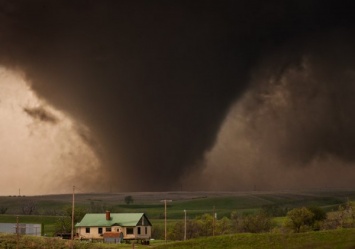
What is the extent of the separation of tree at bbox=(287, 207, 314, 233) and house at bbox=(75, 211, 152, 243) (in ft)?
108

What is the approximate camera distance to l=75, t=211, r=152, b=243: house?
136125mm

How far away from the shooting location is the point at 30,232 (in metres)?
137

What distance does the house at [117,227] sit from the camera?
13612cm

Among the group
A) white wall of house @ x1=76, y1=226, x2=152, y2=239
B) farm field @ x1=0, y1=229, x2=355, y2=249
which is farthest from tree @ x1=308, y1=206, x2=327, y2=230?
farm field @ x1=0, y1=229, x2=355, y2=249

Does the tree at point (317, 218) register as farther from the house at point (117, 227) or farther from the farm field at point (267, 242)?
the farm field at point (267, 242)

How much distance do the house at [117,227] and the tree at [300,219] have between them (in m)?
32.8

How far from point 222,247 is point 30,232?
205 feet

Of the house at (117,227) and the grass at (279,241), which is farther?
the house at (117,227)

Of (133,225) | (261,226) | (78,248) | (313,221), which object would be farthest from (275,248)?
(261,226)

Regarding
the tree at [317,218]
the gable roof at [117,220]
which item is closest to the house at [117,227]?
the gable roof at [117,220]

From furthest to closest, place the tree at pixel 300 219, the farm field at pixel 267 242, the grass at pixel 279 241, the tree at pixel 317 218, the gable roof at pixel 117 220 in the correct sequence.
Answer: the tree at pixel 300 219 → the tree at pixel 317 218 → the gable roof at pixel 117 220 → the farm field at pixel 267 242 → the grass at pixel 279 241

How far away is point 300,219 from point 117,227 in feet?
137

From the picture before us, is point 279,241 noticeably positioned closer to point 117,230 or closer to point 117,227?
point 117,230

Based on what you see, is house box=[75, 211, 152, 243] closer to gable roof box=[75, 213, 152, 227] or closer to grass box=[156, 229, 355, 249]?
gable roof box=[75, 213, 152, 227]
